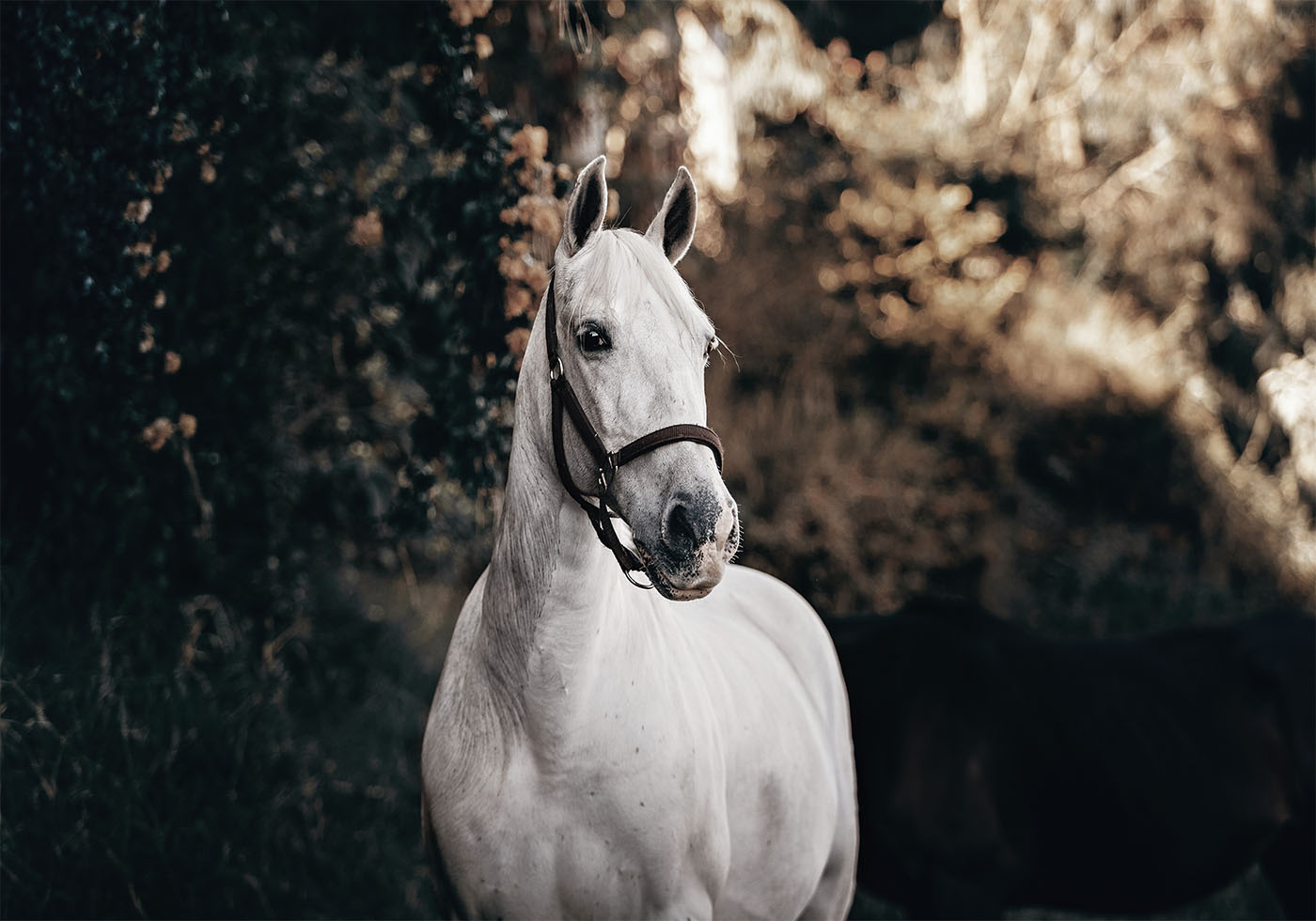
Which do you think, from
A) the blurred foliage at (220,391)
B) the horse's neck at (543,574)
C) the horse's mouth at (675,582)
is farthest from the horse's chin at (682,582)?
the blurred foliage at (220,391)

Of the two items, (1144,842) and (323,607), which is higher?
(323,607)

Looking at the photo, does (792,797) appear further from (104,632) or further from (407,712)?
(407,712)

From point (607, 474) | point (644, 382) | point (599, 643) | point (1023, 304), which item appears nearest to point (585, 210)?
point (644, 382)

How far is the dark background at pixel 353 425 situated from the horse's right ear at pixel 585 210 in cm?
66

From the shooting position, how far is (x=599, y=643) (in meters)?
2.12

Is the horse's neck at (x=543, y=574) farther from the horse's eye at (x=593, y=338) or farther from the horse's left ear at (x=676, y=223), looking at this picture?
the horse's left ear at (x=676, y=223)

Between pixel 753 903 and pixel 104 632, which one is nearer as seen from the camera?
pixel 753 903

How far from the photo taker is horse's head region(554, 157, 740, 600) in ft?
5.65

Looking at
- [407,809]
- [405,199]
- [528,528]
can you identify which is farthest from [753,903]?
[405,199]

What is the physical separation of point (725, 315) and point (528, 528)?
257 inches

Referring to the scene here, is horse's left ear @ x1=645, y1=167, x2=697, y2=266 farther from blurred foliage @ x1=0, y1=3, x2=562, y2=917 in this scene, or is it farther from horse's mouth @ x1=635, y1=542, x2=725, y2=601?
blurred foliage @ x1=0, y1=3, x2=562, y2=917

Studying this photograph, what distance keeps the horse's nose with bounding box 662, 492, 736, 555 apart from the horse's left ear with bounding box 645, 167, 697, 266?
26.6 inches

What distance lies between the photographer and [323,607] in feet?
Result: 17.4

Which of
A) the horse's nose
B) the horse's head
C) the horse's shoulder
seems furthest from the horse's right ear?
the horse's shoulder
